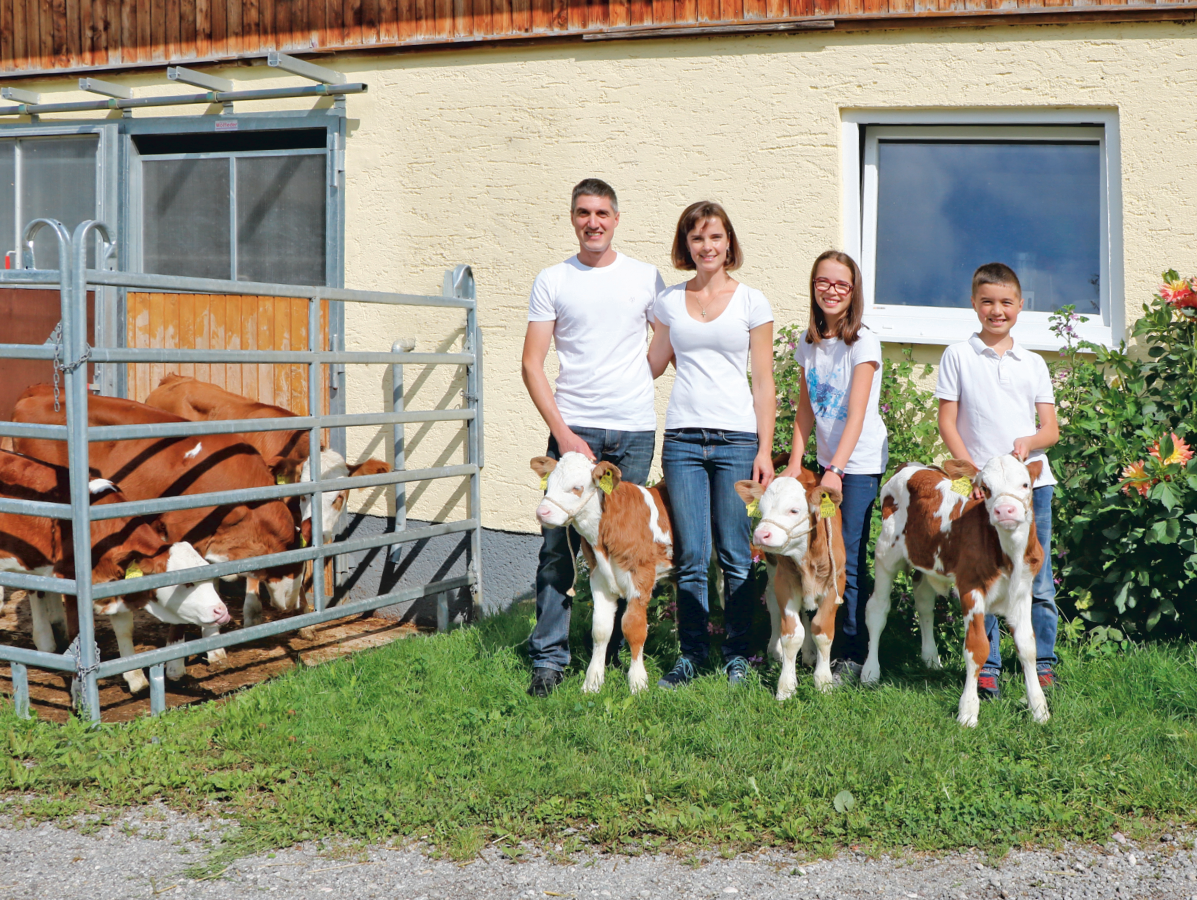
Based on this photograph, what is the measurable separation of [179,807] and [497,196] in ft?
13.9

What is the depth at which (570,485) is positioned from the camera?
14.7ft

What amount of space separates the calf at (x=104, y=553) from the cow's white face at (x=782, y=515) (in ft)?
8.48

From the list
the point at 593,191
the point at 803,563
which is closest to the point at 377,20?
the point at 593,191

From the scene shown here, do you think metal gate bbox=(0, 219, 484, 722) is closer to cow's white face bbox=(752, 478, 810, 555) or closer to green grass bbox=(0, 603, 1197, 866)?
green grass bbox=(0, 603, 1197, 866)

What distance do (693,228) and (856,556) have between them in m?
1.65

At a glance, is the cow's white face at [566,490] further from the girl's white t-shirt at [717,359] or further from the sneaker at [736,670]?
the sneaker at [736,670]

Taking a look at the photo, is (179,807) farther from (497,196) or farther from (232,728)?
(497,196)

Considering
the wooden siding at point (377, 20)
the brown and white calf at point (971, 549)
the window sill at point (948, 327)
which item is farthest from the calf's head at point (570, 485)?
the wooden siding at point (377, 20)

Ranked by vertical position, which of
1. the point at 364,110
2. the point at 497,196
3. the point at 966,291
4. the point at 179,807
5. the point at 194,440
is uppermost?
the point at 364,110

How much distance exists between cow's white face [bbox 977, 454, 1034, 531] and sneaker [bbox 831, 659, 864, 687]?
1044 mm

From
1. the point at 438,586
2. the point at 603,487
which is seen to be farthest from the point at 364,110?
the point at 603,487

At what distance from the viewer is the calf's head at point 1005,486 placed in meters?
4.03

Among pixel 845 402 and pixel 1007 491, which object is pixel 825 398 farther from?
pixel 1007 491

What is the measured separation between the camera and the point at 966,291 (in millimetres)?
6055
